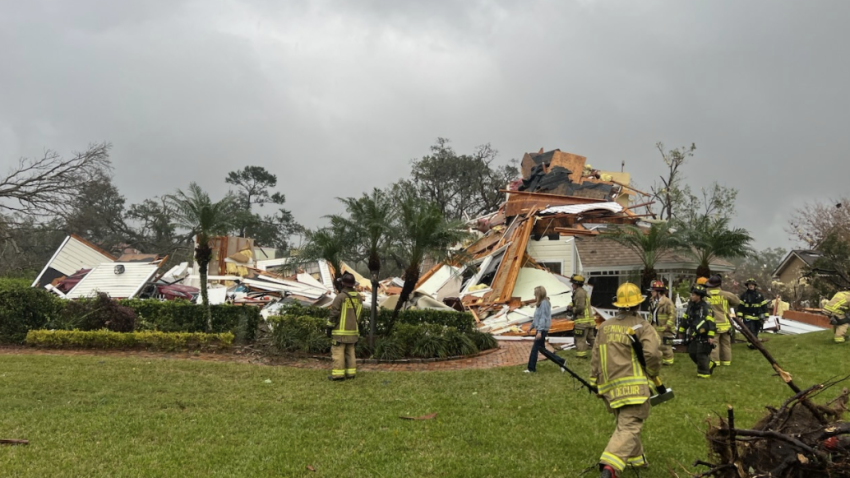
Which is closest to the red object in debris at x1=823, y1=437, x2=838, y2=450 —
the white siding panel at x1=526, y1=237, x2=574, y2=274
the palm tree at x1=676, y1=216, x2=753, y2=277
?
the palm tree at x1=676, y1=216, x2=753, y2=277

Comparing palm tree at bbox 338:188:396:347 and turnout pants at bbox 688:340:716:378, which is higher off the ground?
palm tree at bbox 338:188:396:347

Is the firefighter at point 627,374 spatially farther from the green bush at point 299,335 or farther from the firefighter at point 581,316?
the green bush at point 299,335

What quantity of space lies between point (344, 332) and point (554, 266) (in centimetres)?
1417

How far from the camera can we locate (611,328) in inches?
172

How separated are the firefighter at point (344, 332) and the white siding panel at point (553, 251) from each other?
13.4 m

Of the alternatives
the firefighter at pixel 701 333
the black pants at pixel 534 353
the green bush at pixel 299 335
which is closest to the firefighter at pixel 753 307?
the firefighter at pixel 701 333

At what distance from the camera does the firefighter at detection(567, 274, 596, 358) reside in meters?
10.5

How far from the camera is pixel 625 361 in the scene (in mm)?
4234

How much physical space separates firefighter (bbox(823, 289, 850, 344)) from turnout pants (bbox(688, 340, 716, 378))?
13.5ft

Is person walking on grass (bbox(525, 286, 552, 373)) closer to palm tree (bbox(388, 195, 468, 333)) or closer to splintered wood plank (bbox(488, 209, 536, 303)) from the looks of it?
palm tree (bbox(388, 195, 468, 333))

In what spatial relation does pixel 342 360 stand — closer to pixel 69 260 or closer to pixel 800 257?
pixel 69 260

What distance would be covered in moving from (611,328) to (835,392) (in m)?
4.85

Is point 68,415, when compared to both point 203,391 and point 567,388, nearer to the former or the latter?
point 203,391

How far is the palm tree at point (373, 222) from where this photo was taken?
36.5 ft
